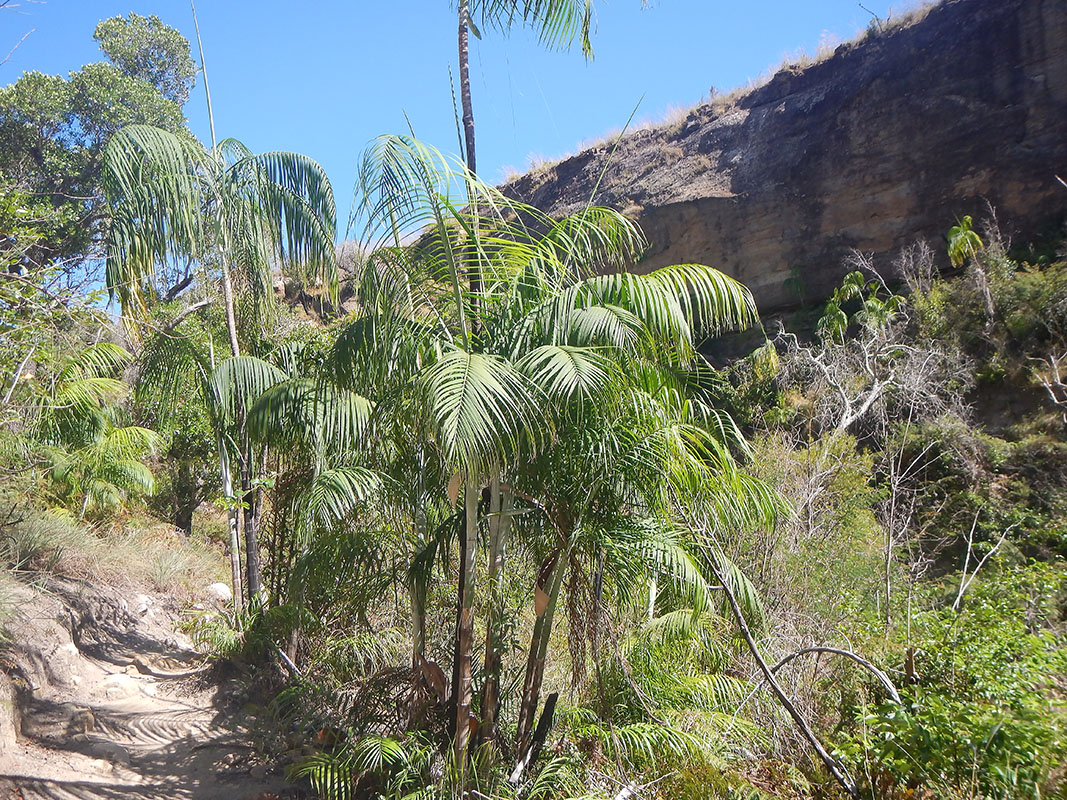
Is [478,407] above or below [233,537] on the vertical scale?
above

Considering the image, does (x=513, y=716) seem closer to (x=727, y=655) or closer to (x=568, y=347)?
(x=727, y=655)

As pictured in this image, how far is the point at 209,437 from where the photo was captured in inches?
469

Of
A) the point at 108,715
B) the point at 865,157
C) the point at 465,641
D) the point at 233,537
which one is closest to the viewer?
the point at 465,641

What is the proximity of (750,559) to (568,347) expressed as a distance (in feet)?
15.7

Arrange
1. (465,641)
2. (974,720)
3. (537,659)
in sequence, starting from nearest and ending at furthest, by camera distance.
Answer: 1. (974,720)
2. (465,641)
3. (537,659)

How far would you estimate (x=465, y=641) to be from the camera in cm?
457

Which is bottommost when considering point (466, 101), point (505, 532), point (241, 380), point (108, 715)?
point (108, 715)

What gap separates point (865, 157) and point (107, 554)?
22755mm

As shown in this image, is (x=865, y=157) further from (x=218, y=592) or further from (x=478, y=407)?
(x=478, y=407)

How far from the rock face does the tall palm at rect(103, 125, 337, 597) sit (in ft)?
53.8

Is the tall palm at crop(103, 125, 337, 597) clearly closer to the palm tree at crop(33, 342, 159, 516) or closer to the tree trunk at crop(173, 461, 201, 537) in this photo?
the palm tree at crop(33, 342, 159, 516)

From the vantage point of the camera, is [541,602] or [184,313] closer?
[541,602]

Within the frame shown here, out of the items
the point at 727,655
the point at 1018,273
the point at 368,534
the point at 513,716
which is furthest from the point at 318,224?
the point at 1018,273

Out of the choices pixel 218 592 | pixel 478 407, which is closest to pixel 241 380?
pixel 478 407
